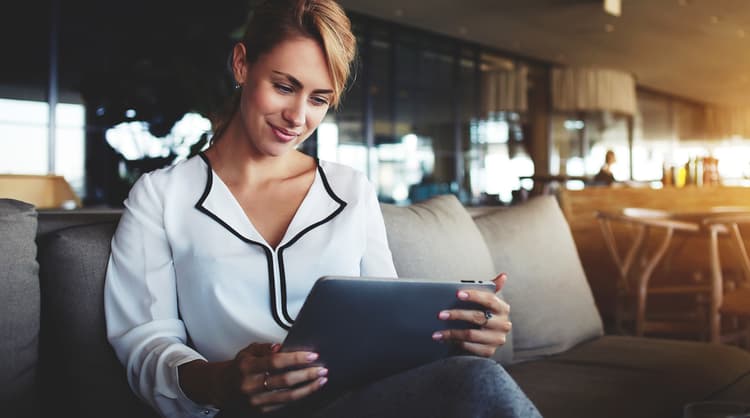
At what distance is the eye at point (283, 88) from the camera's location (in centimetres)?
125

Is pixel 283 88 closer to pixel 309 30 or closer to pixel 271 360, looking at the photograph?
pixel 309 30

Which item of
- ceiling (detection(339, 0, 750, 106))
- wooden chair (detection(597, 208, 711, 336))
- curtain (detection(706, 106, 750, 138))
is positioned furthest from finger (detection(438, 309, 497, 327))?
curtain (detection(706, 106, 750, 138))

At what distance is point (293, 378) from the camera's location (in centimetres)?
91

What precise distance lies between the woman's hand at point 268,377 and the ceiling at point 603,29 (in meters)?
7.44

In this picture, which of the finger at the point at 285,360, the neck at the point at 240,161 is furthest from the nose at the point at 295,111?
the finger at the point at 285,360

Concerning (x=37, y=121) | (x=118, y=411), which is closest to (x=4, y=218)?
(x=118, y=411)

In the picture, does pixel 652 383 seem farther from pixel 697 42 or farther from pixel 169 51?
pixel 697 42

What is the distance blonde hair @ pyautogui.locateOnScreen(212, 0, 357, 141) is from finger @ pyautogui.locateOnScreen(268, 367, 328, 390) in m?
0.55

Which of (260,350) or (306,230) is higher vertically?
(306,230)

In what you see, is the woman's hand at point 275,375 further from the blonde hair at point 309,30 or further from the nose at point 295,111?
the blonde hair at point 309,30

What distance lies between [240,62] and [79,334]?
1.80ft

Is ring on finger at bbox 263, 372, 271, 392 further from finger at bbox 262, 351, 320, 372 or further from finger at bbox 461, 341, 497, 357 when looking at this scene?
finger at bbox 461, 341, 497, 357

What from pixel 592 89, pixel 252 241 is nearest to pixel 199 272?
pixel 252 241

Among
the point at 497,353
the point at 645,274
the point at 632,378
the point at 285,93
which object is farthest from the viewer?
the point at 645,274
